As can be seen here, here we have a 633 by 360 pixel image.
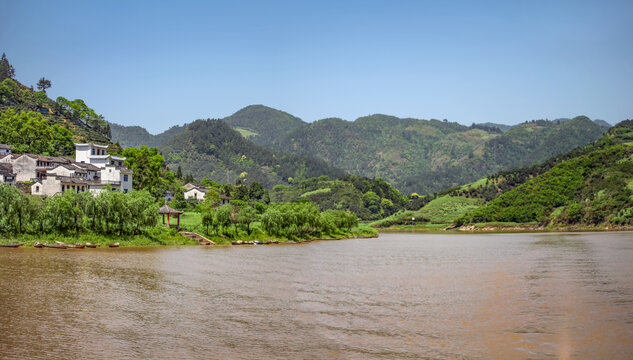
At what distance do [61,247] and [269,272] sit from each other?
2880 cm

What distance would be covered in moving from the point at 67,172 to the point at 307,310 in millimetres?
73991

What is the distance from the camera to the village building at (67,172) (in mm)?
84875

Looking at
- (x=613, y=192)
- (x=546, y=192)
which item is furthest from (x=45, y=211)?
(x=546, y=192)

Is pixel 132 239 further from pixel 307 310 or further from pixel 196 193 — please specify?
pixel 196 193

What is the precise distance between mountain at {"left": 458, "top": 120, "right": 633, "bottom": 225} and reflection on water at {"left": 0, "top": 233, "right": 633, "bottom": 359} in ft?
374

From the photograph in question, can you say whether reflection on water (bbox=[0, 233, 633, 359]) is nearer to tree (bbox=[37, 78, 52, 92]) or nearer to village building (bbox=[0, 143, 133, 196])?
village building (bbox=[0, 143, 133, 196])

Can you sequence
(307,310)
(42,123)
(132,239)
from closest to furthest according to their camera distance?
(307,310) → (132,239) → (42,123)

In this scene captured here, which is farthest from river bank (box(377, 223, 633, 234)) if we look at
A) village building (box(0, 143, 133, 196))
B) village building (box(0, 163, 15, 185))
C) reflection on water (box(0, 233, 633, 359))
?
village building (box(0, 163, 15, 185))

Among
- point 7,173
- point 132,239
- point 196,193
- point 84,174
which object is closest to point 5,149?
point 7,173

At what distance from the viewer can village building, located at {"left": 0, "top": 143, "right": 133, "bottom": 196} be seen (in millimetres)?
84875

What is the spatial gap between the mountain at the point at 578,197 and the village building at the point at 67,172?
5029 inches

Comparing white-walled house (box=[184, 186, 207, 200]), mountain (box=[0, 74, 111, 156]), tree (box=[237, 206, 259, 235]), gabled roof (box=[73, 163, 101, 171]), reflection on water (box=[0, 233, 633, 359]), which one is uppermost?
mountain (box=[0, 74, 111, 156])

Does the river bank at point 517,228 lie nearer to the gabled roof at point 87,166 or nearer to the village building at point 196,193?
the village building at point 196,193

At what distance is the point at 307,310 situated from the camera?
28.0m
